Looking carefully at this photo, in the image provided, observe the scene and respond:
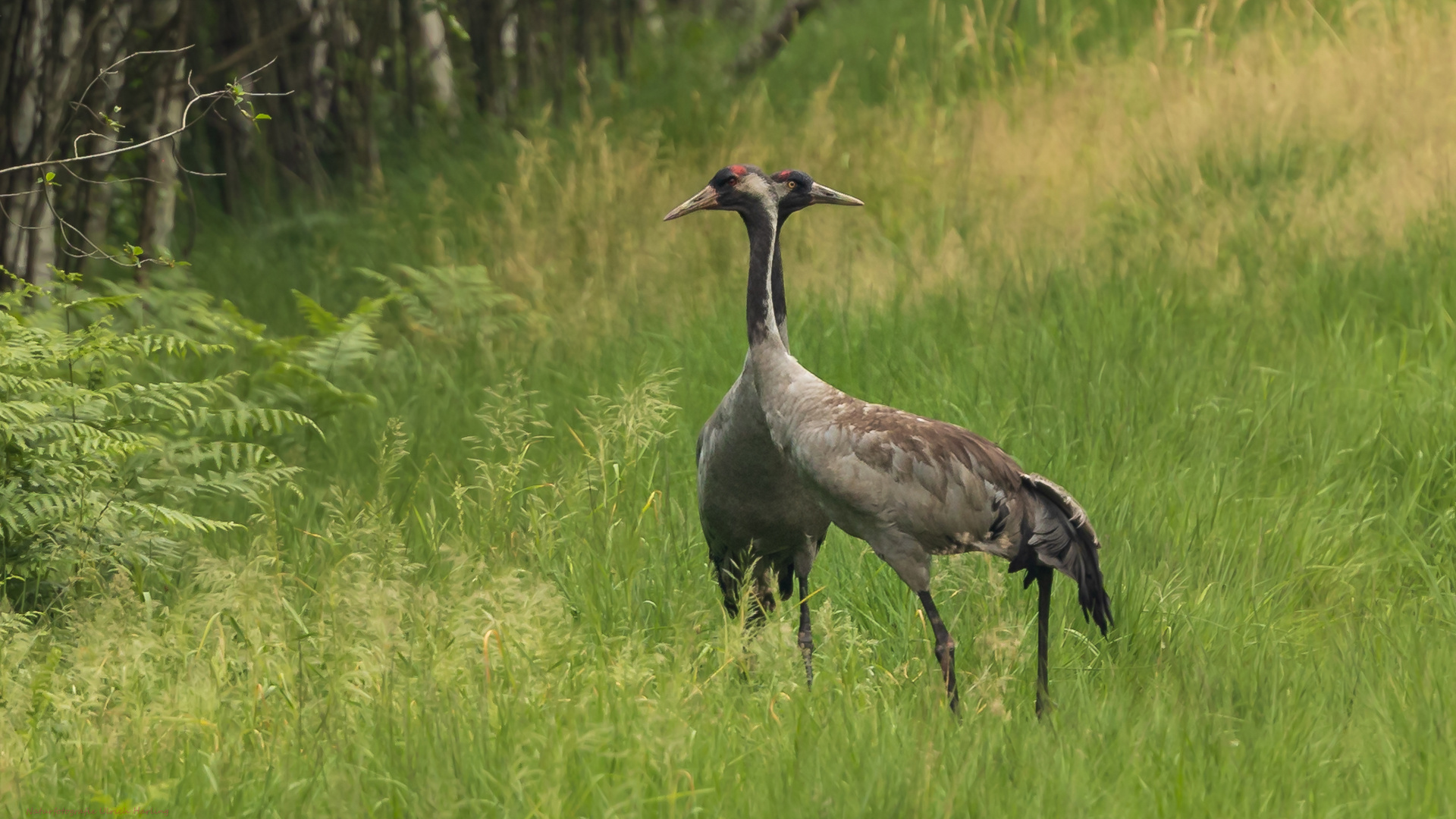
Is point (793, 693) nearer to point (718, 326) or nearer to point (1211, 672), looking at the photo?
point (1211, 672)

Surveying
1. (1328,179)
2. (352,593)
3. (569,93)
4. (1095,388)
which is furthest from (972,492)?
(569,93)

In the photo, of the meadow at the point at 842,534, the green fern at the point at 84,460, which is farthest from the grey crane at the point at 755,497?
Answer: the green fern at the point at 84,460

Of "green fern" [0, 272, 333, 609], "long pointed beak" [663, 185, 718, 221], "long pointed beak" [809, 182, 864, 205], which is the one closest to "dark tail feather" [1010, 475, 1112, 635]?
"long pointed beak" [809, 182, 864, 205]

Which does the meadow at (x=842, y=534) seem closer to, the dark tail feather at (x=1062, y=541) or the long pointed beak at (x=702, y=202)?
the dark tail feather at (x=1062, y=541)

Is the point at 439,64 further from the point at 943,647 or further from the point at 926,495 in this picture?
the point at 943,647

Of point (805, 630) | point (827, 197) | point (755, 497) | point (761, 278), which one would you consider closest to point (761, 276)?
point (761, 278)

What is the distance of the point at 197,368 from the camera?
8.18 meters

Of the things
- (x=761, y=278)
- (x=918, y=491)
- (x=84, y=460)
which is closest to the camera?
(x=918, y=491)

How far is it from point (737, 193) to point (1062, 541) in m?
1.47

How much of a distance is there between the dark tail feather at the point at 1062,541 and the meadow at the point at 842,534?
9.5 inches

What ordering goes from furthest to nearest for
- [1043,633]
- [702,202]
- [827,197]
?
[827,197] → [702,202] → [1043,633]

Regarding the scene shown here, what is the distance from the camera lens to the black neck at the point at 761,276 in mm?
4324

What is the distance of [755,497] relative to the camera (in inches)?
180

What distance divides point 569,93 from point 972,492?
962 cm
